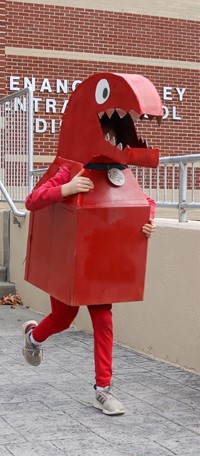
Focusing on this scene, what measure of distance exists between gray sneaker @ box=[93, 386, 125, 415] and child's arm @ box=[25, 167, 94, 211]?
3.81ft

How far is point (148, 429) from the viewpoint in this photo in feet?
15.2

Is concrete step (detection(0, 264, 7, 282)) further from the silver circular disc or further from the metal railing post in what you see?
the silver circular disc

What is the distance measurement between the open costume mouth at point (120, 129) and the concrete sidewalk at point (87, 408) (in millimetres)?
1553

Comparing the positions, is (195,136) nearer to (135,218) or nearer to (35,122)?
(35,122)

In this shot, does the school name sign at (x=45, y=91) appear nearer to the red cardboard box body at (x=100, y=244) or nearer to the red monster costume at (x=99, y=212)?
the red monster costume at (x=99, y=212)

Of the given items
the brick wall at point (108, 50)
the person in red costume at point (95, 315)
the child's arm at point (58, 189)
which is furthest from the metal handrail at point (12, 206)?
the child's arm at point (58, 189)

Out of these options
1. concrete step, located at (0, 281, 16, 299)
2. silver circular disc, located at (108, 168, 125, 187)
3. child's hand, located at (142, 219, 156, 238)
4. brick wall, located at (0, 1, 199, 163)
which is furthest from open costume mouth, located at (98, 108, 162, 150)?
brick wall, located at (0, 1, 199, 163)

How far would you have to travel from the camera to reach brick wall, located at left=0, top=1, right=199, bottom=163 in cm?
1348

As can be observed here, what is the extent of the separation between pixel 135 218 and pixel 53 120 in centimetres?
891

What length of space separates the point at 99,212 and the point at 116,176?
253mm

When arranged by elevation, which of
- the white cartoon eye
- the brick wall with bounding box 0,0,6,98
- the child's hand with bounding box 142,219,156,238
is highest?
the brick wall with bounding box 0,0,6,98

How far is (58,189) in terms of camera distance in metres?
4.73

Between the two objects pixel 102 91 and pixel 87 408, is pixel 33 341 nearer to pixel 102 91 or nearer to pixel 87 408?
pixel 87 408

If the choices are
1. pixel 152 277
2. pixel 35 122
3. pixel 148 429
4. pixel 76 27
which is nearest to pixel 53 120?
pixel 35 122
